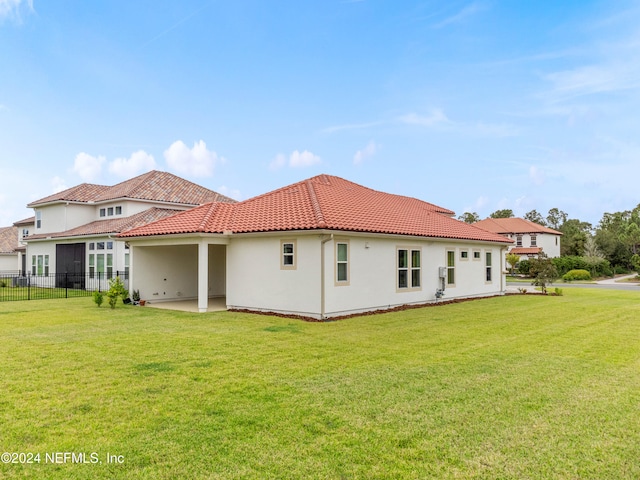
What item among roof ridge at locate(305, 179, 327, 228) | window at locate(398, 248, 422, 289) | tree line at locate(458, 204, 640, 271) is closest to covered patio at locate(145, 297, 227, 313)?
roof ridge at locate(305, 179, 327, 228)

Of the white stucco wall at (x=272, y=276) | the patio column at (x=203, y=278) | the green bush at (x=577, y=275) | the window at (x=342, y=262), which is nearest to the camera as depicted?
the white stucco wall at (x=272, y=276)

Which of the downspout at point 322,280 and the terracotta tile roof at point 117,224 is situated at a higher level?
the terracotta tile roof at point 117,224

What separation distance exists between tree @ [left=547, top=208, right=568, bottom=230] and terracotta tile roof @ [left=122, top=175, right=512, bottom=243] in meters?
71.8

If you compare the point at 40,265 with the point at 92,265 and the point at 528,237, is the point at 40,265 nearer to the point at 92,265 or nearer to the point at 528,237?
the point at 92,265

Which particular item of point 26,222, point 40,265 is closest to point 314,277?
point 40,265

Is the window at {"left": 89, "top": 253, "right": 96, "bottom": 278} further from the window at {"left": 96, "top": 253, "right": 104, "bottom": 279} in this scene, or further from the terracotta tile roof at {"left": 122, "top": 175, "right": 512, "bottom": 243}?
the terracotta tile roof at {"left": 122, "top": 175, "right": 512, "bottom": 243}

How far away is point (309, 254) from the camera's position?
1367 centimetres

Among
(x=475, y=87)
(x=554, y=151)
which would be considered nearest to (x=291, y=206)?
(x=475, y=87)

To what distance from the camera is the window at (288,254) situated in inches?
552

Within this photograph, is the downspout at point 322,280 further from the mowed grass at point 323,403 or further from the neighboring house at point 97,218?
the neighboring house at point 97,218

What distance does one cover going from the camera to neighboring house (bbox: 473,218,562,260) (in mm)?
53125

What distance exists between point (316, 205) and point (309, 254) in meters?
2.30

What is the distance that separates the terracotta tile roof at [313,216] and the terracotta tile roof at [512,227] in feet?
122

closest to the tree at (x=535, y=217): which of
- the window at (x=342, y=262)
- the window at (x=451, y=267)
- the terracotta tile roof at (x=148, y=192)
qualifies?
the terracotta tile roof at (x=148, y=192)
